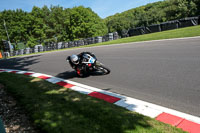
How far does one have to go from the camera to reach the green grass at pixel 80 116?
9.30 ft

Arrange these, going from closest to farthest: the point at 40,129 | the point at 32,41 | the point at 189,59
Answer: the point at 40,129 < the point at 189,59 < the point at 32,41

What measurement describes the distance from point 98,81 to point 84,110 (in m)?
2.44

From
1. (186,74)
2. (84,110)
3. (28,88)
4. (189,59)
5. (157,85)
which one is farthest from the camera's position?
(189,59)

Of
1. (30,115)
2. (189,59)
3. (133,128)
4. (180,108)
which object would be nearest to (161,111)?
(180,108)

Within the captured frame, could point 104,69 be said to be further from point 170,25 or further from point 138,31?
point 138,31

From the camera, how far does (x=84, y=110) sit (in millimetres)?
3680

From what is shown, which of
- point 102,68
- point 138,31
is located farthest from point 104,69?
point 138,31

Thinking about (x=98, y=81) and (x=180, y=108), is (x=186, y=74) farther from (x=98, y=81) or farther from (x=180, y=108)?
(x=98, y=81)

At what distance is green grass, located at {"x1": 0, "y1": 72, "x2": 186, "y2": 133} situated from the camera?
2.84m

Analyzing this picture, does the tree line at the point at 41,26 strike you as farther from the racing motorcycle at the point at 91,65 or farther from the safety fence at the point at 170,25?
the racing motorcycle at the point at 91,65

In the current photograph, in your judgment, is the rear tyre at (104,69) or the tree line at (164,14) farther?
the tree line at (164,14)

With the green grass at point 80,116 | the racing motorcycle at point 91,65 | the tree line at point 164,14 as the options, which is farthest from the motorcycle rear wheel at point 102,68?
the tree line at point 164,14

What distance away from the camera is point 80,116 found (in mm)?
3438

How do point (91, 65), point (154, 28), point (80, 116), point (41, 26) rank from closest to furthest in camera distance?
point (80, 116) < point (91, 65) < point (154, 28) < point (41, 26)
